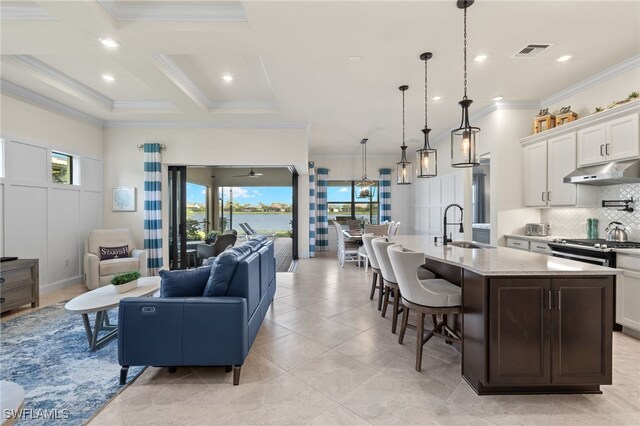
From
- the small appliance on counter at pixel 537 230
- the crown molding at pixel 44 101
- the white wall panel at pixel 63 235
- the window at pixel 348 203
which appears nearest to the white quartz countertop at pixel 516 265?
the small appliance on counter at pixel 537 230

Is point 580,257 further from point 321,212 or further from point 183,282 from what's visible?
point 321,212

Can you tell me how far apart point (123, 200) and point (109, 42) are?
3633 millimetres

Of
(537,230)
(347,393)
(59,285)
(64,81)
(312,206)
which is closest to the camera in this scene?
(347,393)

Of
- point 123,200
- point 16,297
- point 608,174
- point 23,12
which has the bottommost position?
point 16,297

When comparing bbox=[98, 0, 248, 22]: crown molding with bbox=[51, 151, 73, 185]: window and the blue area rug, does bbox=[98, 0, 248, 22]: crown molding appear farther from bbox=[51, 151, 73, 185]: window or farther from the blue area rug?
bbox=[51, 151, 73, 185]: window

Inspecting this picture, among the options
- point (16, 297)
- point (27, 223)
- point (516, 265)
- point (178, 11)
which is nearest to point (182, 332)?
point (516, 265)

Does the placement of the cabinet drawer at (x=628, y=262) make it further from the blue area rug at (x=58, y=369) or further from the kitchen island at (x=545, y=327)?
the blue area rug at (x=58, y=369)

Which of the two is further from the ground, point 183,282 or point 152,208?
point 152,208

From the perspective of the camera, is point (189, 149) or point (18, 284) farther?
point (189, 149)

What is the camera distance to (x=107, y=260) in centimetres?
486

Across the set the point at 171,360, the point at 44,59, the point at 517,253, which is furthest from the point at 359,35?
the point at 44,59

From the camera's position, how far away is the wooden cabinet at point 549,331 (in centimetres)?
192

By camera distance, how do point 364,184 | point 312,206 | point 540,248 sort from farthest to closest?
point 312,206
point 364,184
point 540,248

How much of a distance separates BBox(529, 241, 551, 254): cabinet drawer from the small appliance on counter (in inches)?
18.2
